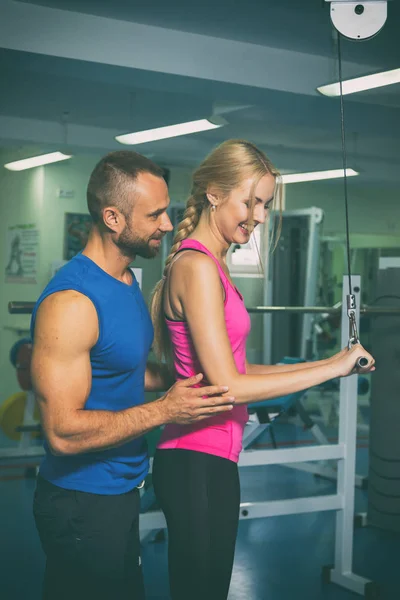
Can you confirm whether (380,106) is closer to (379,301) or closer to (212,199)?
(379,301)

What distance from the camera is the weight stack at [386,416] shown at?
4.12m

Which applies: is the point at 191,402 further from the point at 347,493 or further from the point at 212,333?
the point at 347,493

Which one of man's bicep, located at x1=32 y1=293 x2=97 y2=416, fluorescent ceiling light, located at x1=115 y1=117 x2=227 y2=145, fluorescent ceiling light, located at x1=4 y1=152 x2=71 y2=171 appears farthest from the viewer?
fluorescent ceiling light, located at x1=4 y1=152 x2=71 y2=171

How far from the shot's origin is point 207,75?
19.4ft

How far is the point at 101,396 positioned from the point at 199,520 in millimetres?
377

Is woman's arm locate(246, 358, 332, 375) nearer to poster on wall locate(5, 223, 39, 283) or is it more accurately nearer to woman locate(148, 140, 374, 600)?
woman locate(148, 140, 374, 600)

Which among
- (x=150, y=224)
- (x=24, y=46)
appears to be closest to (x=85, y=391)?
(x=150, y=224)

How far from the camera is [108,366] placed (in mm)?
1571

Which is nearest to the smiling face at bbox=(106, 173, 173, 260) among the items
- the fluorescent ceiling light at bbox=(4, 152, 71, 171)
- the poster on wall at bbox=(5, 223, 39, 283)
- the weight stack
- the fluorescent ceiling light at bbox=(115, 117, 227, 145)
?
the weight stack

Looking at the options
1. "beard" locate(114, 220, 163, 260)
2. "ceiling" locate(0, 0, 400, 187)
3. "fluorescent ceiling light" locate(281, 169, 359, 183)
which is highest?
"ceiling" locate(0, 0, 400, 187)

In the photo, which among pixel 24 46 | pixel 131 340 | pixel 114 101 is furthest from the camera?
pixel 114 101

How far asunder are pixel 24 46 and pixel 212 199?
12.8 feet

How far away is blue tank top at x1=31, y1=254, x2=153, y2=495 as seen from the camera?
1540mm

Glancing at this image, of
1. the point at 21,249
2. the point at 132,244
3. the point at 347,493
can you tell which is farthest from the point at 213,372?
the point at 21,249
